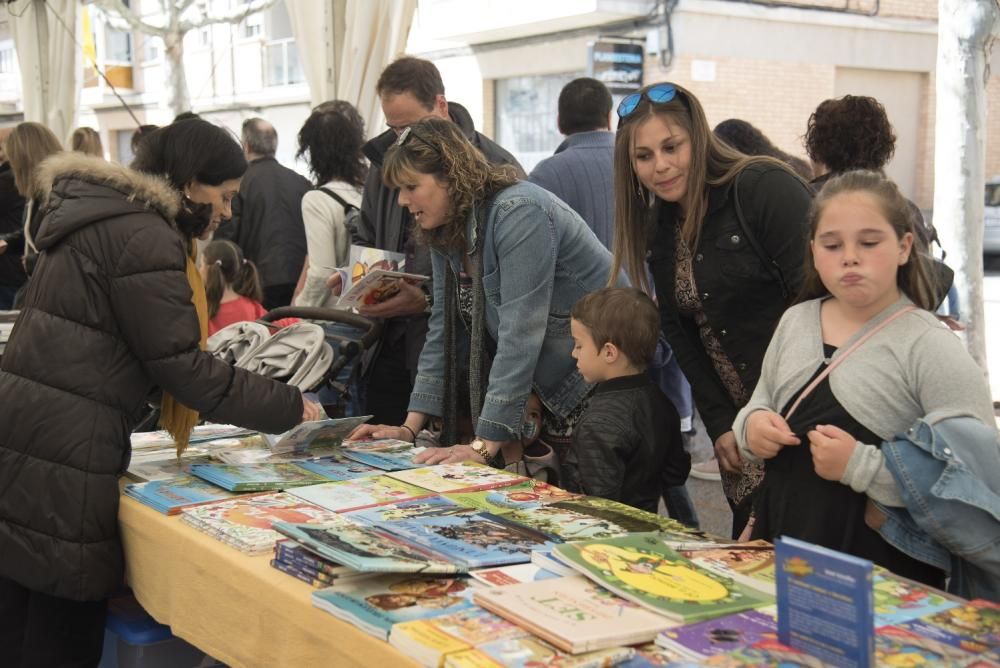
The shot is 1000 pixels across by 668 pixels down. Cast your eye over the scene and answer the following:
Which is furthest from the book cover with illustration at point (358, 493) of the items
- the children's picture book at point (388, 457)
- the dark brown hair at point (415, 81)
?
the dark brown hair at point (415, 81)

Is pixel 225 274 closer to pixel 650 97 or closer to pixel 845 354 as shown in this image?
pixel 650 97

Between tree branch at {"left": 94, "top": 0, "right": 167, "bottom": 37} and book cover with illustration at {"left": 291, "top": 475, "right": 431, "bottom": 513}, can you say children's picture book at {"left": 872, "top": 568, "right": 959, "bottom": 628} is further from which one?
tree branch at {"left": 94, "top": 0, "right": 167, "bottom": 37}

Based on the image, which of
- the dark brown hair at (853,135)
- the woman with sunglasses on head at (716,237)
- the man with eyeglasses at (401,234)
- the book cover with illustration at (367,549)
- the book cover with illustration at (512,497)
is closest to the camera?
the book cover with illustration at (367,549)

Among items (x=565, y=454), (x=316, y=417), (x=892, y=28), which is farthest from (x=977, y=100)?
(x=892, y=28)

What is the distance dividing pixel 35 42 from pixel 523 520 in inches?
355

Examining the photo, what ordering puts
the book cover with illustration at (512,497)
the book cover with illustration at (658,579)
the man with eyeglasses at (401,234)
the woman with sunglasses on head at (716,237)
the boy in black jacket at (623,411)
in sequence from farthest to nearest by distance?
the man with eyeglasses at (401,234)
the boy in black jacket at (623,411)
the woman with sunglasses on head at (716,237)
the book cover with illustration at (512,497)
the book cover with illustration at (658,579)

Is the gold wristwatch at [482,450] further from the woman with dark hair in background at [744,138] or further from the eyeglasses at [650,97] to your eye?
the woman with dark hair in background at [744,138]

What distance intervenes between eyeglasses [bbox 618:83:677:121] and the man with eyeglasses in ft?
2.84

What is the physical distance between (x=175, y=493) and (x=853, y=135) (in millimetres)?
2459

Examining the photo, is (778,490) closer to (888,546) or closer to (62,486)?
(888,546)

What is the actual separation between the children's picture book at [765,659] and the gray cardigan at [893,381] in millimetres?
493

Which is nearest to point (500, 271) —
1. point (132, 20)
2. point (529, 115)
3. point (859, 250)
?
point (859, 250)

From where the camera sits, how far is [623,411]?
2641 millimetres

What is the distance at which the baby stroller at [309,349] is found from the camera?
3.14 metres
